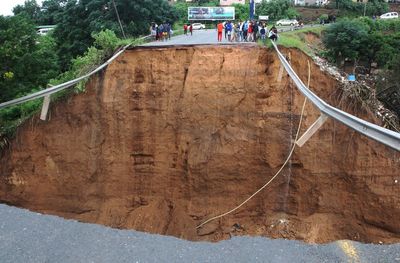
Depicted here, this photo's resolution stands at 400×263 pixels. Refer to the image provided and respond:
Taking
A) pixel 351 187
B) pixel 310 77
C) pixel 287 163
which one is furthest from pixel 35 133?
pixel 351 187

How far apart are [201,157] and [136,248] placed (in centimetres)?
555

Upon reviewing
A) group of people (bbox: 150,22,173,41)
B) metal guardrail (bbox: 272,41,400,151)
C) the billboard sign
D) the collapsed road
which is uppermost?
the billboard sign

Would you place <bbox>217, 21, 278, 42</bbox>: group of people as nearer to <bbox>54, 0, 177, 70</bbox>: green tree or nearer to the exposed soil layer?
the exposed soil layer

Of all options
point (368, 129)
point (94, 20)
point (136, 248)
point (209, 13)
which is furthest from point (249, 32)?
point (209, 13)

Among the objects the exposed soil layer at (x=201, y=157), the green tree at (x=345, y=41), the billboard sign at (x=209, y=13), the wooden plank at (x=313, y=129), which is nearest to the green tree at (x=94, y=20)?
the green tree at (x=345, y=41)

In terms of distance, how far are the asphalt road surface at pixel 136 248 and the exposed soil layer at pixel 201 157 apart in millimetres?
3634

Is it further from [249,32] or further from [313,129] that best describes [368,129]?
[249,32]

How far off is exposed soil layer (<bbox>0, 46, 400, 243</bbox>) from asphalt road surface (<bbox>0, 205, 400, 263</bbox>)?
11.9ft

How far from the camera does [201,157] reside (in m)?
12.7

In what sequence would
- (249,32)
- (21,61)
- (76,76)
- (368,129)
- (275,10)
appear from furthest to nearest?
(275,10) → (21,61) → (249,32) → (76,76) → (368,129)

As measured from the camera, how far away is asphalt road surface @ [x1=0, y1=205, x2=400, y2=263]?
716cm

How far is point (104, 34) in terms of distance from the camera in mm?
13977

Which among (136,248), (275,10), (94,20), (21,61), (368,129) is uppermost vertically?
(275,10)

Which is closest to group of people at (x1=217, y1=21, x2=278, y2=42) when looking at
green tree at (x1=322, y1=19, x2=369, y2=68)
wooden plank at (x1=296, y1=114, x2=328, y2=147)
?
wooden plank at (x1=296, y1=114, x2=328, y2=147)
